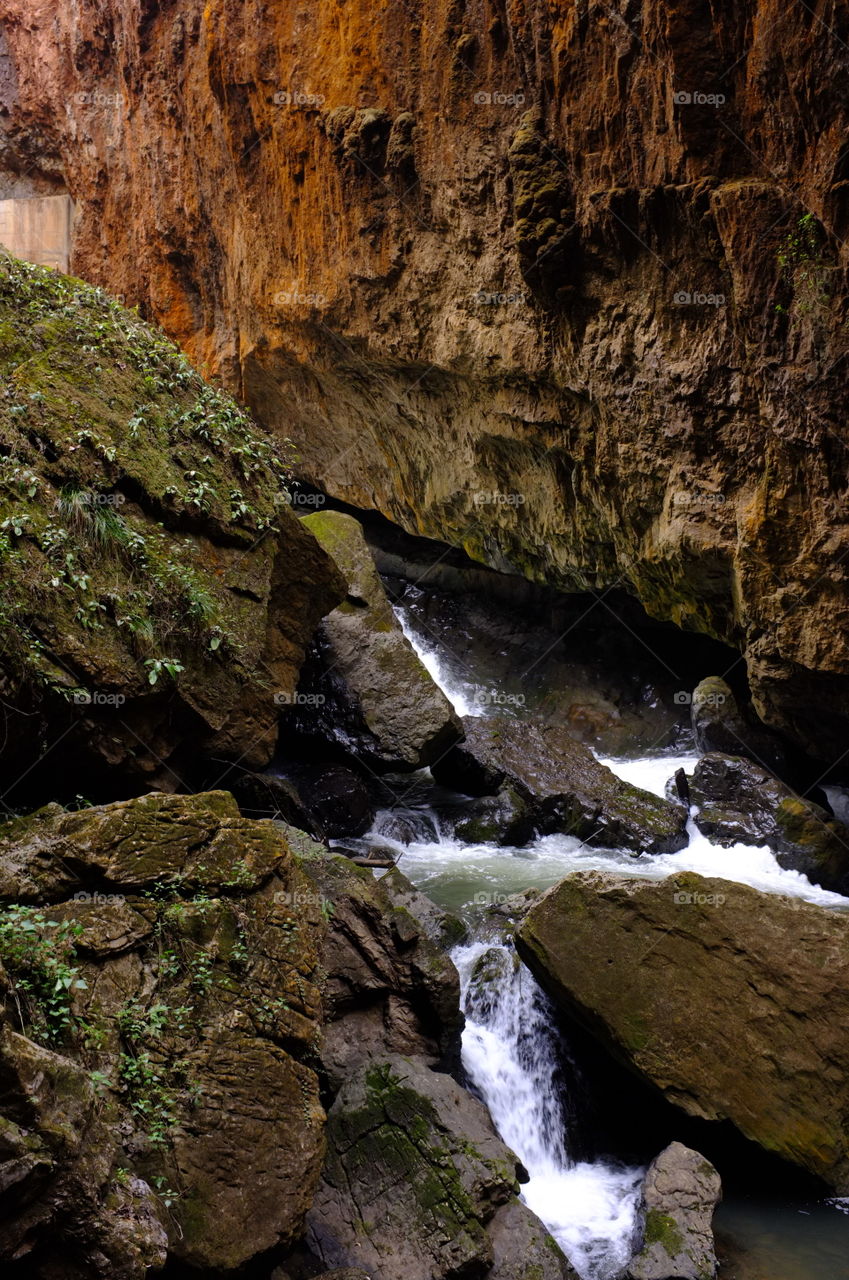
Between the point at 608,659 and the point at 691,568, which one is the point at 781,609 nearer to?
the point at 691,568

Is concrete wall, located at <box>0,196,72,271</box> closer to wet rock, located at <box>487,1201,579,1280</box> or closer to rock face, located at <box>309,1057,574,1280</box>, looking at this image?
rock face, located at <box>309,1057,574,1280</box>

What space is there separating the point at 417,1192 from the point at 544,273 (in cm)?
816

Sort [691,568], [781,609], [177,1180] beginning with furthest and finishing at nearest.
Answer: [691,568] → [781,609] → [177,1180]

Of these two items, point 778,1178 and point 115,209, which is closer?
point 778,1178

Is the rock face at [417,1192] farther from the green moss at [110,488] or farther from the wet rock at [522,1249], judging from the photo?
the green moss at [110,488]

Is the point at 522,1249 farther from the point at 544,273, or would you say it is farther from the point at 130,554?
the point at 544,273

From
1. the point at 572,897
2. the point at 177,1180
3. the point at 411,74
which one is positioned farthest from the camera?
the point at 411,74

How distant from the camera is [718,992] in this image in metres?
5.76

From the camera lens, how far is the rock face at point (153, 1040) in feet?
9.66

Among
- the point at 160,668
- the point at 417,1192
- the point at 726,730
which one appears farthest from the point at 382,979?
the point at 726,730

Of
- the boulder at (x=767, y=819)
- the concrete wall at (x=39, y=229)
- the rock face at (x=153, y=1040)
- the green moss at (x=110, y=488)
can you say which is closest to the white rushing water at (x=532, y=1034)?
the boulder at (x=767, y=819)

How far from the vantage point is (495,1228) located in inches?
182

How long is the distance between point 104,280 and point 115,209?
49.1 inches

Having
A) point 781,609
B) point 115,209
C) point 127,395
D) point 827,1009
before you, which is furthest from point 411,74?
point 827,1009
